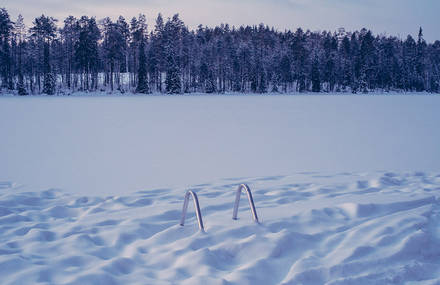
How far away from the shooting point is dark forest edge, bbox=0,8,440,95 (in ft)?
199

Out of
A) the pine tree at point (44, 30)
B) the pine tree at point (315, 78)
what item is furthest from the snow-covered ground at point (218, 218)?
the pine tree at point (315, 78)

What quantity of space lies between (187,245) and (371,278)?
5.37ft

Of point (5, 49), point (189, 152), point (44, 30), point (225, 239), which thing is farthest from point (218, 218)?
point (44, 30)

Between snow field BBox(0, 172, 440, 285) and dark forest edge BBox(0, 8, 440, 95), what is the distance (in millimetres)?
53003

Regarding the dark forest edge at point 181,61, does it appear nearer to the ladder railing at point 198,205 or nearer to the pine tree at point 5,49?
the pine tree at point 5,49

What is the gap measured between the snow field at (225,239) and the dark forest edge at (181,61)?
174ft

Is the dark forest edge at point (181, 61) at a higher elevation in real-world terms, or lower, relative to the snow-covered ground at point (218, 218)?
higher

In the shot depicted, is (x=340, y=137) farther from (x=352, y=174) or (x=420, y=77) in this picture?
(x=420, y=77)

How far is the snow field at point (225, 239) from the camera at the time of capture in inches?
132

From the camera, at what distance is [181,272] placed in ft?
11.2

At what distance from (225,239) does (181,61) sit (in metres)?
63.7

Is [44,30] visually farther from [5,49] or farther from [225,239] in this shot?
[225,239]

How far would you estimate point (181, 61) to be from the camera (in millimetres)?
65938

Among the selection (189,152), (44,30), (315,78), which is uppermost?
(44,30)
